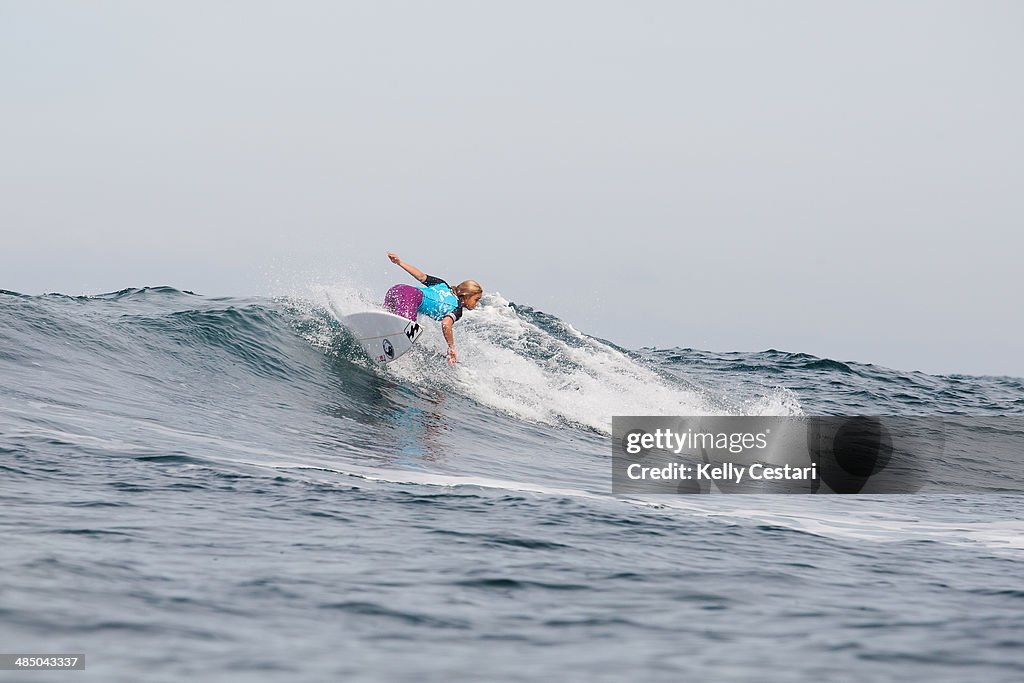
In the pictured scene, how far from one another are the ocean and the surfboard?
47.9 inches

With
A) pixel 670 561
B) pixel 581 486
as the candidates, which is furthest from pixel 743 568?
pixel 581 486

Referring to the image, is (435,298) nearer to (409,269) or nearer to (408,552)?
(409,269)

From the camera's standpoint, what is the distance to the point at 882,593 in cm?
546

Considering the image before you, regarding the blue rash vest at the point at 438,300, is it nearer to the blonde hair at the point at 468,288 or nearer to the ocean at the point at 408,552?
the blonde hair at the point at 468,288

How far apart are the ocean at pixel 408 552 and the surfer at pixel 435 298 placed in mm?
1650

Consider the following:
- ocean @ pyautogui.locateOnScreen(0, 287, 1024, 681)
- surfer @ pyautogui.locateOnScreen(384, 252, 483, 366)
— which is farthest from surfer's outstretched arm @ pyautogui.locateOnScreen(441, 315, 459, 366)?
ocean @ pyautogui.locateOnScreen(0, 287, 1024, 681)

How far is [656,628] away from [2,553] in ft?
11.9

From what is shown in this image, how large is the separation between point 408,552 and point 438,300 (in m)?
9.38

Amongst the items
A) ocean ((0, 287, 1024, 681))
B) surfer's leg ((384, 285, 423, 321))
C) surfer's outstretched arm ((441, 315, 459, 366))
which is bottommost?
ocean ((0, 287, 1024, 681))

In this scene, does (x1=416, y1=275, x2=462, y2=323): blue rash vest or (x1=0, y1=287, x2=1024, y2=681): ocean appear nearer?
(x1=0, y1=287, x2=1024, y2=681): ocean

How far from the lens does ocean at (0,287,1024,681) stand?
406 centimetres

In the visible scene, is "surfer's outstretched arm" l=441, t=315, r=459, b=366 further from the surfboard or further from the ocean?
the ocean

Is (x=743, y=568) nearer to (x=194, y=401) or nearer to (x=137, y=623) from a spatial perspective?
(x=137, y=623)

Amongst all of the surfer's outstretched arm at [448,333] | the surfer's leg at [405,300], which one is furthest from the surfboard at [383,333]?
the surfer's outstretched arm at [448,333]
